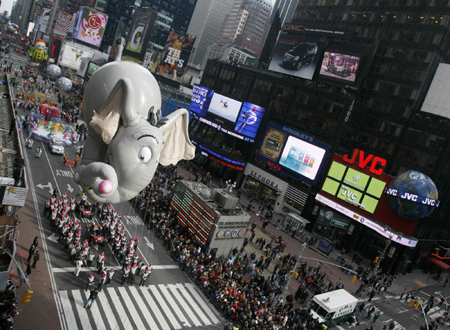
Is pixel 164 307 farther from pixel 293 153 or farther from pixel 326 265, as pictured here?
pixel 293 153

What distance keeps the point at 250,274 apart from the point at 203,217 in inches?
241

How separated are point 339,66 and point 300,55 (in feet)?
23.1

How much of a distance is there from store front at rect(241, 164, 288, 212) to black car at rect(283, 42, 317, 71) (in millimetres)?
17242

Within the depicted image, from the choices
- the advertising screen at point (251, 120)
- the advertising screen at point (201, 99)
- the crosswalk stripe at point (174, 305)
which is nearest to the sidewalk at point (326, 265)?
the crosswalk stripe at point (174, 305)

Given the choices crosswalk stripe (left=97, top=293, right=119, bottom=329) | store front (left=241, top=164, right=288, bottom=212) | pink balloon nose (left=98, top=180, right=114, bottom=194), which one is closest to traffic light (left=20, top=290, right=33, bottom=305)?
crosswalk stripe (left=97, top=293, right=119, bottom=329)

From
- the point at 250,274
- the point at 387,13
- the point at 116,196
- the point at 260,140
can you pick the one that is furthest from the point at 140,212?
the point at 387,13

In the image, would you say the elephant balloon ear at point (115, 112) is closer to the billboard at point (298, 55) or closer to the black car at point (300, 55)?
the billboard at point (298, 55)

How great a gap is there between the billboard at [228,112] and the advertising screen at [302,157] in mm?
7336

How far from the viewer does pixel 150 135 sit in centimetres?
873

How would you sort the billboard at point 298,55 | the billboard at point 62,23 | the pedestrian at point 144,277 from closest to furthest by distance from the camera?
1. the pedestrian at point 144,277
2. the billboard at point 298,55
3. the billboard at point 62,23

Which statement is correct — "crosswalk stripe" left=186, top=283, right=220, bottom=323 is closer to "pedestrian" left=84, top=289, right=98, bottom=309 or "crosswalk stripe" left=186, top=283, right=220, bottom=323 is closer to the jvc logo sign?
"pedestrian" left=84, top=289, right=98, bottom=309

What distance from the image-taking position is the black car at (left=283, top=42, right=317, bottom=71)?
5272 centimetres

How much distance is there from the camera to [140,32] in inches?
3524

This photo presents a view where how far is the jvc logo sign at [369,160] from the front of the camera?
43312mm
